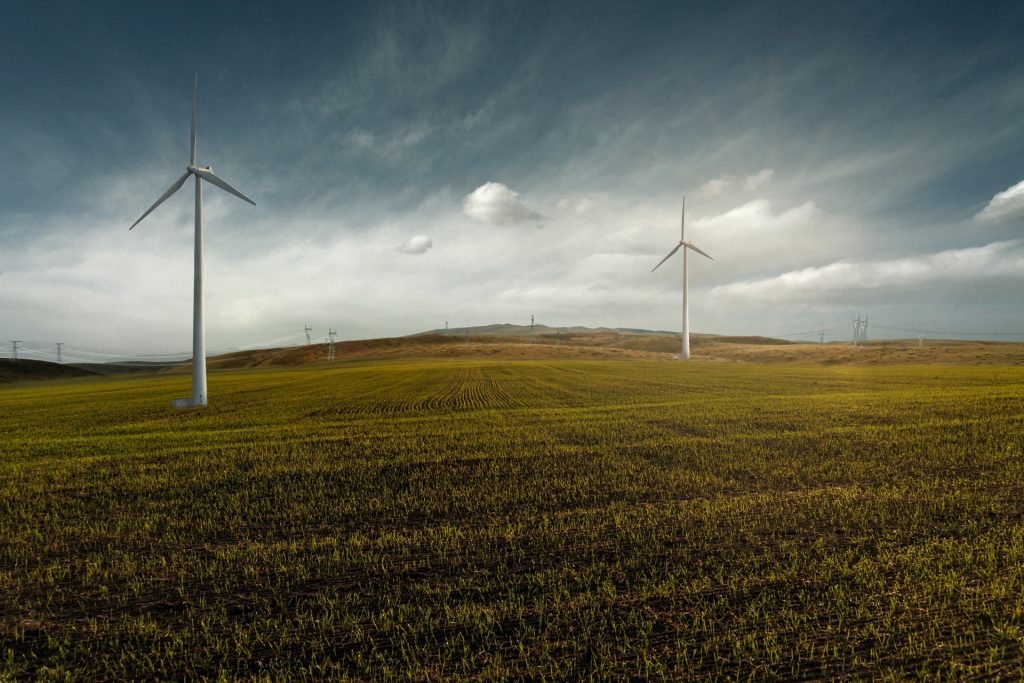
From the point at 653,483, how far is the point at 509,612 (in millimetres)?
6799

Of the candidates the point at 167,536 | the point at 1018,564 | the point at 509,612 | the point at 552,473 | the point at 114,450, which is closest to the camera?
the point at 509,612

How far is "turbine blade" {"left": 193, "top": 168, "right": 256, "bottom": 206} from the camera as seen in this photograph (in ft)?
120

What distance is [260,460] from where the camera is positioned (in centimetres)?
1554

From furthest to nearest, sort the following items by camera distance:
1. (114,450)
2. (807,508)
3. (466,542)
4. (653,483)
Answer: (114,450), (653,483), (807,508), (466,542)

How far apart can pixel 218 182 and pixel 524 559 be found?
132ft

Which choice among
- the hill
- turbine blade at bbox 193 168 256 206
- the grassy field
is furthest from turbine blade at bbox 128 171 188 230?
the hill

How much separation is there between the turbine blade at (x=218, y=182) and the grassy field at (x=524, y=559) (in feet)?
82.4

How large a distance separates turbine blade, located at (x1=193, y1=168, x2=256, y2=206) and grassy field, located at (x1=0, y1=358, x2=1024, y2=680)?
2510 centimetres

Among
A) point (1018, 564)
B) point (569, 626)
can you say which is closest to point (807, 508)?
point (1018, 564)

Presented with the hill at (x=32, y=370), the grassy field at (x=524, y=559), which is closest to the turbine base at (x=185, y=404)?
the grassy field at (x=524, y=559)

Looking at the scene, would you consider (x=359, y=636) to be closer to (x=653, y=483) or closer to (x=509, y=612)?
(x=509, y=612)

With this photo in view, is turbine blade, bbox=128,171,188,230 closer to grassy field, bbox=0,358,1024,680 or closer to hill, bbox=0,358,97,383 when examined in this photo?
grassy field, bbox=0,358,1024,680

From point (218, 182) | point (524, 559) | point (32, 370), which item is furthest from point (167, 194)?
point (32, 370)

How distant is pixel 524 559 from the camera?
7688 mm
